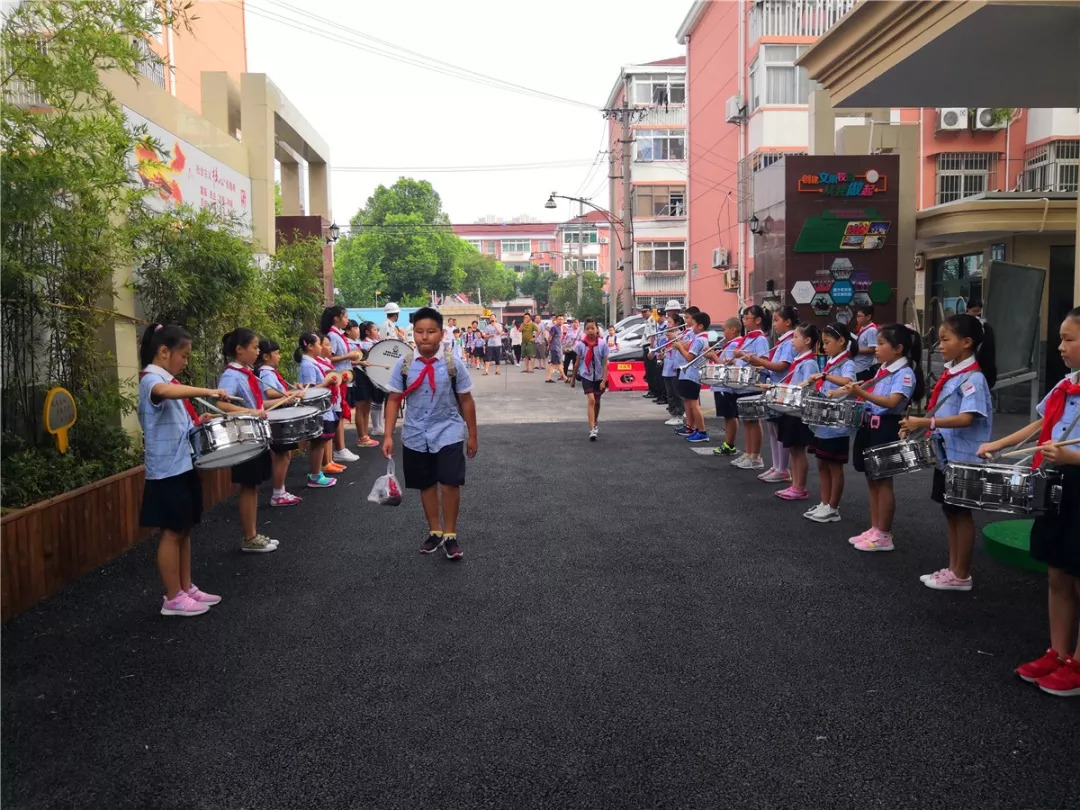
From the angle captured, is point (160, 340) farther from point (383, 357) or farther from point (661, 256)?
point (661, 256)

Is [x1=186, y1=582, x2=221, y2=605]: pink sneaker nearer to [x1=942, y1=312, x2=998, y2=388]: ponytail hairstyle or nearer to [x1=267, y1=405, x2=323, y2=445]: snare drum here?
[x1=267, y1=405, x2=323, y2=445]: snare drum

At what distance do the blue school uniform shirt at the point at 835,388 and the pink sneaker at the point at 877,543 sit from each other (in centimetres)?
71

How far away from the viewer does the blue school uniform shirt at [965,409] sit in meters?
4.61

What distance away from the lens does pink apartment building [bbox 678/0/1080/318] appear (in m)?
18.9

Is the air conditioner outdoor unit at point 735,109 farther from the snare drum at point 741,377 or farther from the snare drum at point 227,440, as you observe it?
the snare drum at point 227,440

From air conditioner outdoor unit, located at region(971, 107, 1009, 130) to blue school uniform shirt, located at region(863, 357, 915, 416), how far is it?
56.5 feet

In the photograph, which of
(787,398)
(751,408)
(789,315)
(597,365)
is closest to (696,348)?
(597,365)

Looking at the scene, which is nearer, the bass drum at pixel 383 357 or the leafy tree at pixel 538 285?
the bass drum at pixel 383 357

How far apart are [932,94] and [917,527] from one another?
4.32 meters

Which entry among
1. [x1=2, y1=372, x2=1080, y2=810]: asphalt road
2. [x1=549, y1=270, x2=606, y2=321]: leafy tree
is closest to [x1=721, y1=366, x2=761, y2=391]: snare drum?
[x1=2, y1=372, x2=1080, y2=810]: asphalt road

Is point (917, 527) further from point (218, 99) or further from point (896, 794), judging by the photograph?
point (218, 99)

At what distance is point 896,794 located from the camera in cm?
280

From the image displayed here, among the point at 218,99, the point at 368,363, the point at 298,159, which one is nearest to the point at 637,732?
the point at 368,363

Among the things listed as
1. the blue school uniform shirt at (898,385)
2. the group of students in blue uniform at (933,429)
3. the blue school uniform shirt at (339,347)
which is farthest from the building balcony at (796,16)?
the blue school uniform shirt at (898,385)
